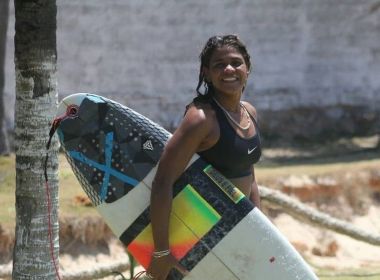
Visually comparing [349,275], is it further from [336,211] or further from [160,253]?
[160,253]

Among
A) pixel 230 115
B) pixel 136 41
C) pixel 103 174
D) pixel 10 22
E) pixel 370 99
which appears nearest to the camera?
pixel 230 115

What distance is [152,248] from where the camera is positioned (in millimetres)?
3703

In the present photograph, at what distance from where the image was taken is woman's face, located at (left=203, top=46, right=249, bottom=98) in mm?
3689

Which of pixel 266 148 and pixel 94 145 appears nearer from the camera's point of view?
pixel 94 145

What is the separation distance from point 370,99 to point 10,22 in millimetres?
4896

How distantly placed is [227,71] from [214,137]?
0.29 meters

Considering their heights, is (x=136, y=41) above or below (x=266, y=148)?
above

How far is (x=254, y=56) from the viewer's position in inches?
460

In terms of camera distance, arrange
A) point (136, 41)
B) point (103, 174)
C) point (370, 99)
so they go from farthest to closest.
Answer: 1. point (370, 99)
2. point (136, 41)
3. point (103, 174)

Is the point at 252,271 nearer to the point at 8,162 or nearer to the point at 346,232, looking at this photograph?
the point at 346,232

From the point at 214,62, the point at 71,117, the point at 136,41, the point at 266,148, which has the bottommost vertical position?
the point at 266,148

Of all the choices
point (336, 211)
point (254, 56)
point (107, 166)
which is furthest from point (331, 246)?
point (107, 166)

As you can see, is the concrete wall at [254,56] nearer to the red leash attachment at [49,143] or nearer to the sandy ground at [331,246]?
the sandy ground at [331,246]

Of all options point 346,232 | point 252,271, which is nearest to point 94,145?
point 252,271
